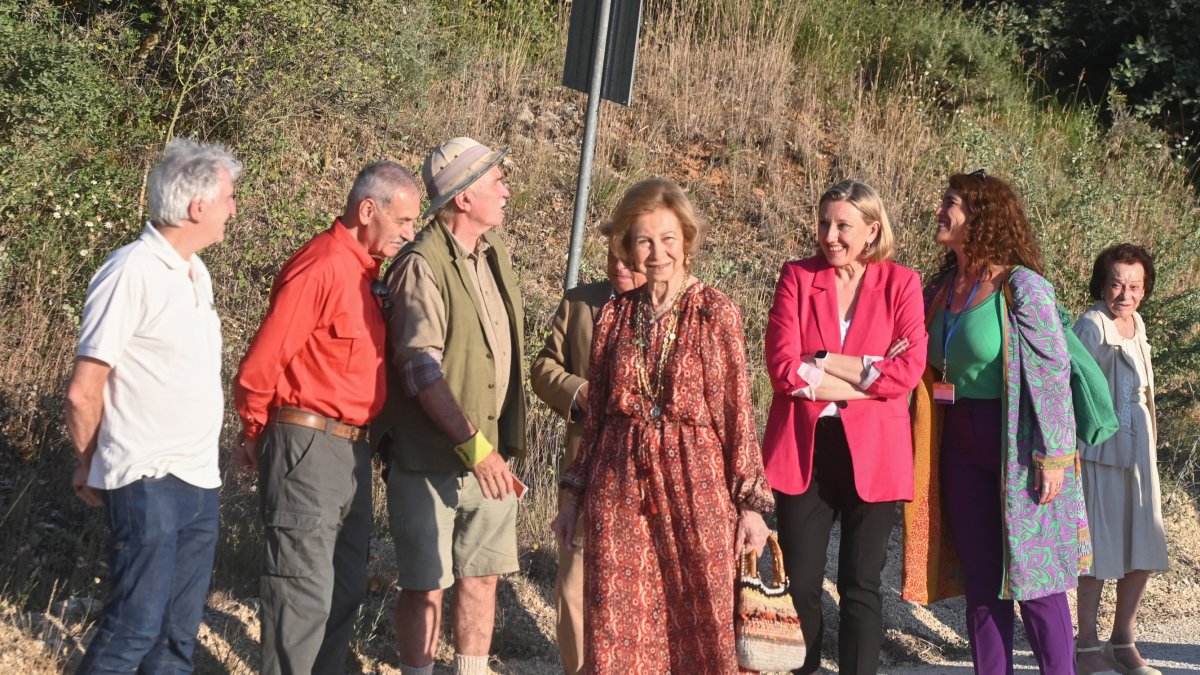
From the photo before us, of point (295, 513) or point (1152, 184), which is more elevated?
point (1152, 184)

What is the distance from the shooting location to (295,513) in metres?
4.21

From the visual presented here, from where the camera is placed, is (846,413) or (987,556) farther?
(987,556)

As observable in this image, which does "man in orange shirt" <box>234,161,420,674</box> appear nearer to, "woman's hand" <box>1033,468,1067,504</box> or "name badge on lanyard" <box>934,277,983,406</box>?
"name badge on lanyard" <box>934,277,983,406</box>

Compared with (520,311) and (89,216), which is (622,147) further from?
(520,311)

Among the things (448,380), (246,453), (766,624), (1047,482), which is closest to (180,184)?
(246,453)

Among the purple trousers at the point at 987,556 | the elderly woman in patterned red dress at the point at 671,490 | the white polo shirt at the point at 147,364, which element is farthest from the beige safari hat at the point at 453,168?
the purple trousers at the point at 987,556

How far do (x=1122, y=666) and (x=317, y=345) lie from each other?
174 inches

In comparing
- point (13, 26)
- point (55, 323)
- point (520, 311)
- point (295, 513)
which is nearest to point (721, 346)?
point (520, 311)

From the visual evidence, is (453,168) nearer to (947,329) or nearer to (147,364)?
(147,364)

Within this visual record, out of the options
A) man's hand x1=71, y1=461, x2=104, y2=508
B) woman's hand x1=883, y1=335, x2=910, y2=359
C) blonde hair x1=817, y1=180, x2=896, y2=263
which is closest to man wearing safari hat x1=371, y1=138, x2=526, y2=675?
man's hand x1=71, y1=461, x2=104, y2=508

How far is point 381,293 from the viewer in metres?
4.53

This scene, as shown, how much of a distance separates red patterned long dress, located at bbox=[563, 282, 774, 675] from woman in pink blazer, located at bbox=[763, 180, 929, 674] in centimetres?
87

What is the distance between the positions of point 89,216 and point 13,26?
4.38 ft

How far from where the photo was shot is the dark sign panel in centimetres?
601
